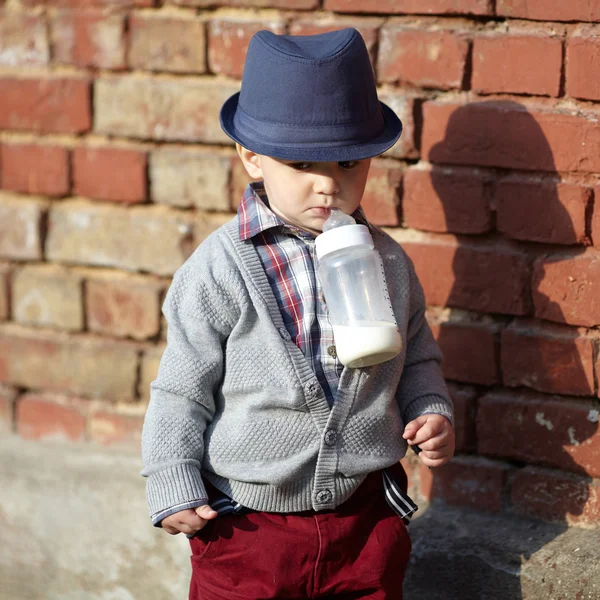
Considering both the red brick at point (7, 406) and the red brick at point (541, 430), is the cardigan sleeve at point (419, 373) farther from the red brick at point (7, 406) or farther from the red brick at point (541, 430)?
the red brick at point (7, 406)

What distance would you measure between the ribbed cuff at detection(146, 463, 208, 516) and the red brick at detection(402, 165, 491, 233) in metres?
0.80

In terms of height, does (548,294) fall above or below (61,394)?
above

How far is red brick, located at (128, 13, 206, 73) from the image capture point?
2.33 meters

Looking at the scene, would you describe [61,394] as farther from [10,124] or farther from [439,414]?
[439,414]

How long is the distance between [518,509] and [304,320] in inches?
30.7

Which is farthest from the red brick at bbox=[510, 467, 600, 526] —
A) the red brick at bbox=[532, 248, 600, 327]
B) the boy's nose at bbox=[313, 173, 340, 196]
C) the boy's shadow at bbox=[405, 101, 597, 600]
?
the boy's nose at bbox=[313, 173, 340, 196]

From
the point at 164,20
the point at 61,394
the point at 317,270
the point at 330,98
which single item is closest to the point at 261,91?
the point at 330,98

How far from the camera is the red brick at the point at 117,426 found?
2619 millimetres

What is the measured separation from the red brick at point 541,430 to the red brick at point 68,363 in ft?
3.09

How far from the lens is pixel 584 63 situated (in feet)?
6.37

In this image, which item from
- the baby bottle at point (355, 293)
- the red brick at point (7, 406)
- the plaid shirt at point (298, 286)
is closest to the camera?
the baby bottle at point (355, 293)

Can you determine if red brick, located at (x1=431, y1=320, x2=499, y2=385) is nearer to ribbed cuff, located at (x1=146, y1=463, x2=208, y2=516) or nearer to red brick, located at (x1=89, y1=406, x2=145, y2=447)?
ribbed cuff, located at (x1=146, y1=463, x2=208, y2=516)

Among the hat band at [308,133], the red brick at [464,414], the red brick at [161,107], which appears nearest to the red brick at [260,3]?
the red brick at [161,107]

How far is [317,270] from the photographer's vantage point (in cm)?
176
